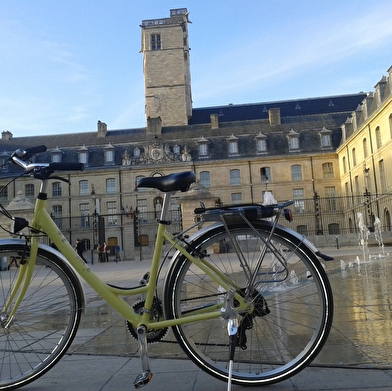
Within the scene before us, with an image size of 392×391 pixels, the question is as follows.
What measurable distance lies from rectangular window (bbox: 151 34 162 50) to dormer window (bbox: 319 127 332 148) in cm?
2475

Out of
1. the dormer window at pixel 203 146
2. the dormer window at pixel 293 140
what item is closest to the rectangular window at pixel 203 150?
the dormer window at pixel 203 146

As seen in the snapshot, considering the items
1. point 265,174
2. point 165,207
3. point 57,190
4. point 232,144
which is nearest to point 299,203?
point 265,174

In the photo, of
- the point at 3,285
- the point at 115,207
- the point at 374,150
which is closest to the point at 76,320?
the point at 3,285

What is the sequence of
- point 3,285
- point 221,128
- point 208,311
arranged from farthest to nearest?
point 221,128 < point 3,285 < point 208,311

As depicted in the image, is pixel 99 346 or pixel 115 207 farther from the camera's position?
pixel 115 207

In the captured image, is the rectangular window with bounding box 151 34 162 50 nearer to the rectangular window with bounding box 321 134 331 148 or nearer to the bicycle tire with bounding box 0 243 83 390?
the rectangular window with bounding box 321 134 331 148

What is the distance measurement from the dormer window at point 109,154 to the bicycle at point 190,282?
43506mm

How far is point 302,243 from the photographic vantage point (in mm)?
2311

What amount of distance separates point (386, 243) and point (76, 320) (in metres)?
24.3

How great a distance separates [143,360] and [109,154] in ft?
146

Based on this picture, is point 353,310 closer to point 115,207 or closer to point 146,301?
point 146,301

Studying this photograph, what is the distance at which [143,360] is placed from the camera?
2.27m

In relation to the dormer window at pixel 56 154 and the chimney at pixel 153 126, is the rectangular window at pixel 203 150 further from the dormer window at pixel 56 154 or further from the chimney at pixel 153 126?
the dormer window at pixel 56 154

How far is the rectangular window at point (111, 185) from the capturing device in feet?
145
